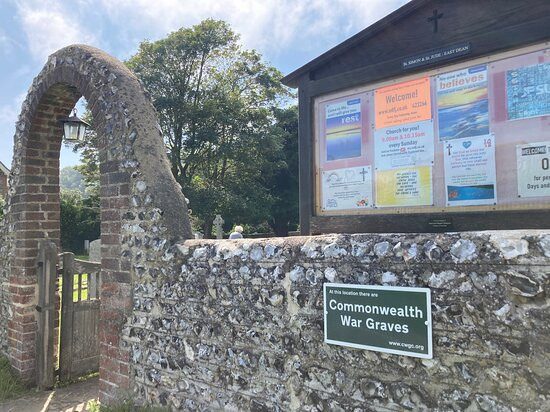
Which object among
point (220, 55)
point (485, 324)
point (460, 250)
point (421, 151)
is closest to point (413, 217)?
point (421, 151)

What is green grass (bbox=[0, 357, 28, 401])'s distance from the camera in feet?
16.5

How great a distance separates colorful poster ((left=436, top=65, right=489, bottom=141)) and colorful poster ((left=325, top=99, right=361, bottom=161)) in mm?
597

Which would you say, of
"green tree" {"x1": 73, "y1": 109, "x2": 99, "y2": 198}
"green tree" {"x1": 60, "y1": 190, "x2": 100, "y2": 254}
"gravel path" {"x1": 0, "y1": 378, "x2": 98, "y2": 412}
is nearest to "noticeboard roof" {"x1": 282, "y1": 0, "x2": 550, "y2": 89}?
"gravel path" {"x1": 0, "y1": 378, "x2": 98, "y2": 412}

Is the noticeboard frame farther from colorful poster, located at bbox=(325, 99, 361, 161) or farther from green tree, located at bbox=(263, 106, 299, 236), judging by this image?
green tree, located at bbox=(263, 106, 299, 236)

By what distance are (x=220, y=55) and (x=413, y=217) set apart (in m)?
25.1

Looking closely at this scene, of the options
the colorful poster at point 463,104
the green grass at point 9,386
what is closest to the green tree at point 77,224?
the green grass at point 9,386

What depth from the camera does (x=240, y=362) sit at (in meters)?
3.09

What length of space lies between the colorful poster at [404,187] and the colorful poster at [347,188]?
9cm

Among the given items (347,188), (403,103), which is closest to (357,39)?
(403,103)

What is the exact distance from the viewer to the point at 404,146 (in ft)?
9.62

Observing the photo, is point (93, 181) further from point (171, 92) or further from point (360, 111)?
point (360, 111)

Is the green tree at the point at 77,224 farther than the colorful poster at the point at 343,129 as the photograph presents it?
Yes

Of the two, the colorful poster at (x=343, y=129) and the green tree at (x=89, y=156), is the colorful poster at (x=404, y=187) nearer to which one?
the colorful poster at (x=343, y=129)

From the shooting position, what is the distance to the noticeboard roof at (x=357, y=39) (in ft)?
9.74
